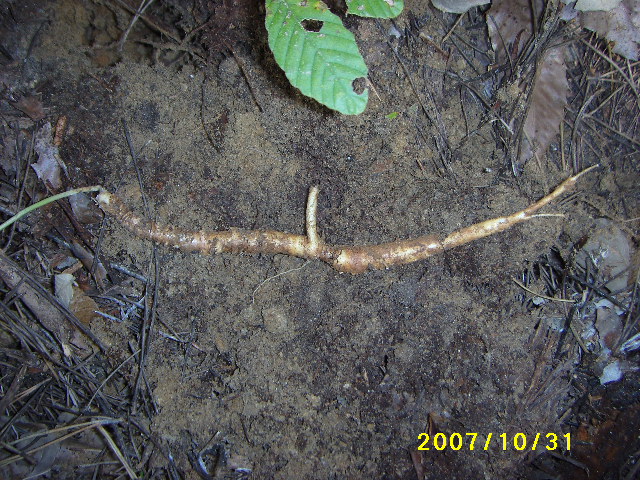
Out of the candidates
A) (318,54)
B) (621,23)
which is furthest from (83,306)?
(621,23)

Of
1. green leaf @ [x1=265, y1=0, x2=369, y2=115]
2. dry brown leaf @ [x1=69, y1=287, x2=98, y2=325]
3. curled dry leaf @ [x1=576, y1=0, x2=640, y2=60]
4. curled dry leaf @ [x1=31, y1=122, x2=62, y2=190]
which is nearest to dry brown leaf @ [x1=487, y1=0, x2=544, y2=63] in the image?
curled dry leaf @ [x1=576, y1=0, x2=640, y2=60]

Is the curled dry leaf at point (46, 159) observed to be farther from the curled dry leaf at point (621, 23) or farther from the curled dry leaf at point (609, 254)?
the curled dry leaf at point (621, 23)

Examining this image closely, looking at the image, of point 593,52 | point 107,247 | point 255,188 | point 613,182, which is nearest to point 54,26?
point 107,247

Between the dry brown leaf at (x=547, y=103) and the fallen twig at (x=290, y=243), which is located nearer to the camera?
the fallen twig at (x=290, y=243)

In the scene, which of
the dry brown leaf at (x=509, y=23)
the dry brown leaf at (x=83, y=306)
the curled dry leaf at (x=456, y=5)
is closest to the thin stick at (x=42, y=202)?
the dry brown leaf at (x=83, y=306)
